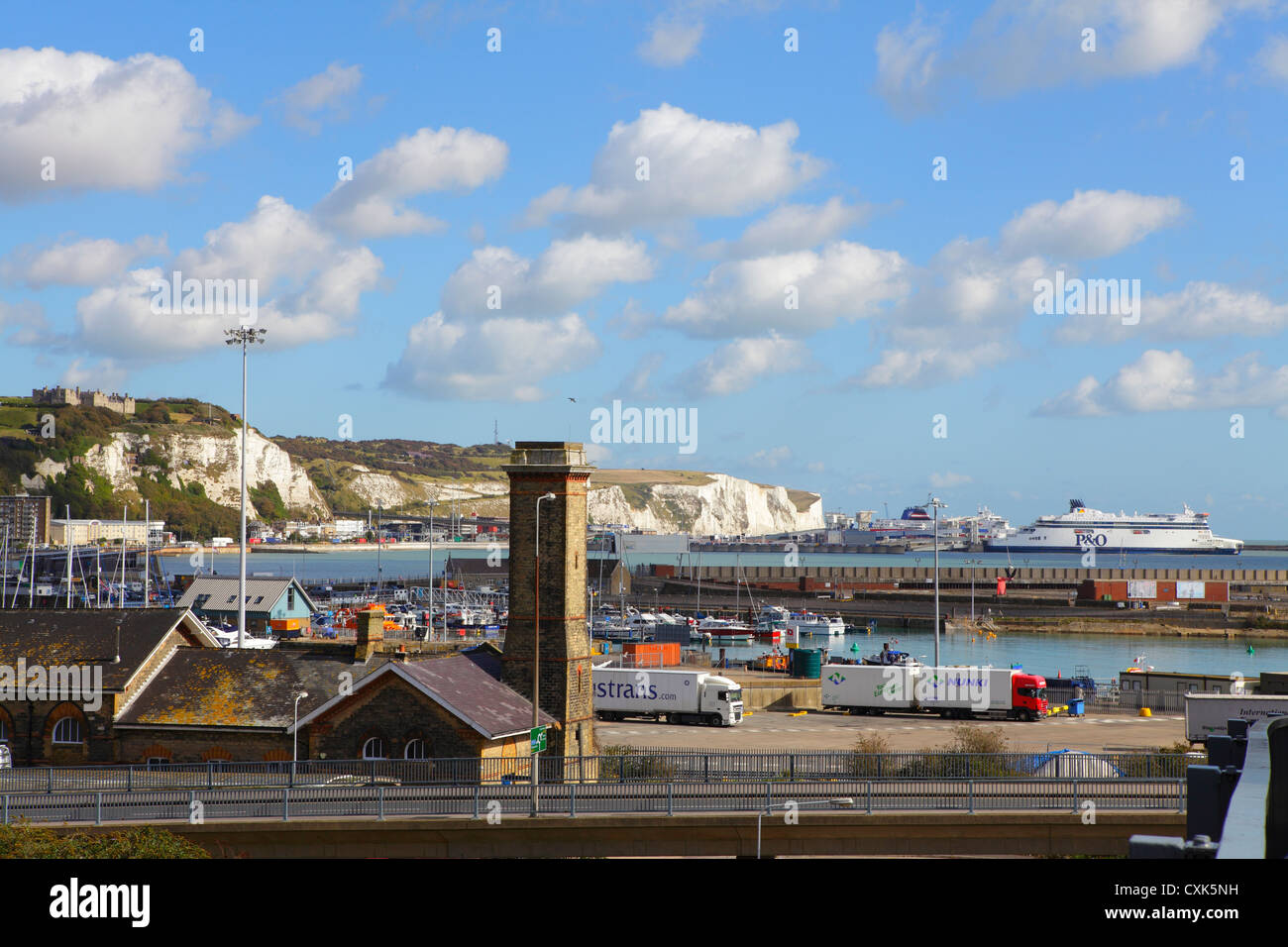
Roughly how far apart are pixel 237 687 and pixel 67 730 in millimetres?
4909

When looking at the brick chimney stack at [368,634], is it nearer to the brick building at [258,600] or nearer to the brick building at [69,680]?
the brick building at [69,680]

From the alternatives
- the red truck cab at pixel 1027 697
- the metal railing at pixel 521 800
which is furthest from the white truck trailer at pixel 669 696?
the metal railing at pixel 521 800

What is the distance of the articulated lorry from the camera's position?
59094mm

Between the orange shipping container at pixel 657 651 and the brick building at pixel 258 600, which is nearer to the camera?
the orange shipping container at pixel 657 651

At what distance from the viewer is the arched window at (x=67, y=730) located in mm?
35719

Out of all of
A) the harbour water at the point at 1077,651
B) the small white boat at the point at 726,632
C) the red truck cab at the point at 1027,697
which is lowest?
the harbour water at the point at 1077,651

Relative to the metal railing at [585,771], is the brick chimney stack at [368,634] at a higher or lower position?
higher

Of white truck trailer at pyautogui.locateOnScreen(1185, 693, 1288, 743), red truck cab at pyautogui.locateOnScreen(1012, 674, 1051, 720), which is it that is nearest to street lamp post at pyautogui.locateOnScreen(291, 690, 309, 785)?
white truck trailer at pyautogui.locateOnScreen(1185, 693, 1288, 743)

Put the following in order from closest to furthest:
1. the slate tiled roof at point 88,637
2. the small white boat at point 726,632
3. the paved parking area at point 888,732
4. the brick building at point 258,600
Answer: the slate tiled roof at point 88,637 → the paved parking area at point 888,732 → the brick building at point 258,600 → the small white boat at point 726,632

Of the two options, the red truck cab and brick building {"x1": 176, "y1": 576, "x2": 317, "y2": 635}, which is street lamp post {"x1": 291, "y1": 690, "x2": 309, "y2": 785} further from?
brick building {"x1": 176, "y1": 576, "x2": 317, "y2": 635}

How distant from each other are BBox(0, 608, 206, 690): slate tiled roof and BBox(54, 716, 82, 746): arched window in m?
1.41

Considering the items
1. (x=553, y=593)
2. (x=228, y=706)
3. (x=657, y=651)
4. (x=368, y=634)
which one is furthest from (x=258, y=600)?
(x=553, y=593)

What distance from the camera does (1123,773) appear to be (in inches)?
1404

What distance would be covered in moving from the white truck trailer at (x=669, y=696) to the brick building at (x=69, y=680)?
2418 centimetres
